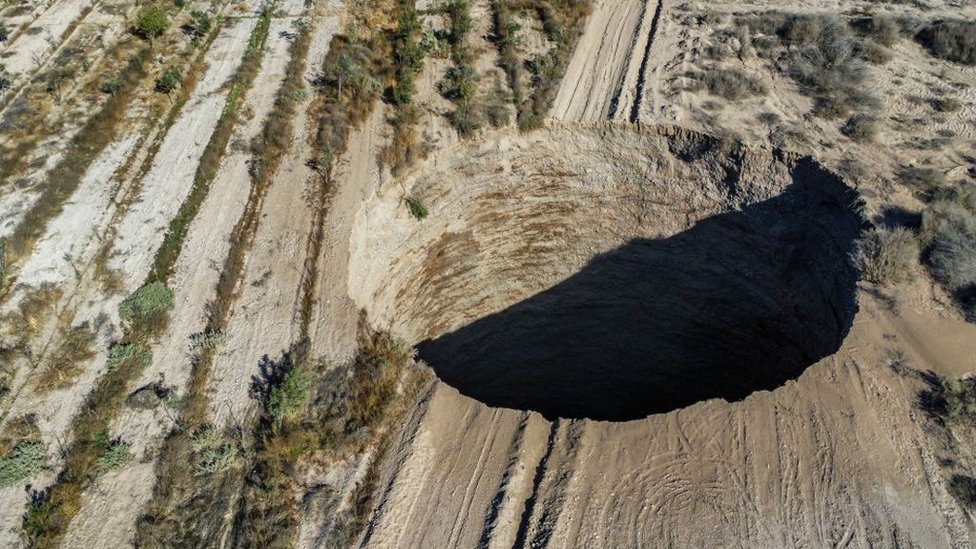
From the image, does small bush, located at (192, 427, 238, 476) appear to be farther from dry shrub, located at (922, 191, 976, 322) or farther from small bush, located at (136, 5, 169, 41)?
small bush, located at (136, 5, 169, 41)

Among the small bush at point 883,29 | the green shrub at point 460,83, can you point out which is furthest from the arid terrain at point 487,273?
the green shrub at point 460,83

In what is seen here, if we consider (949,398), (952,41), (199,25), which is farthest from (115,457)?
(952,41)

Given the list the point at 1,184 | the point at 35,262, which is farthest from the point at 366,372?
the point at 1,184

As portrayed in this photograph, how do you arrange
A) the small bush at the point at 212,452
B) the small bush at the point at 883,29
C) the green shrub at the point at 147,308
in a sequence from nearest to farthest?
the small bush at the point at 212,452
the green shrub at the point at 147,308
the small bush at the point at 883,29

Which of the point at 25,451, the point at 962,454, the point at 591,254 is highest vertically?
the point at 962,454

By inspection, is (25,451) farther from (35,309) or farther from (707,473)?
(707,473)

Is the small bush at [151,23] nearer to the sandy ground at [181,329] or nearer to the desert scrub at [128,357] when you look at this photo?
the sandy ground at [181,329]
